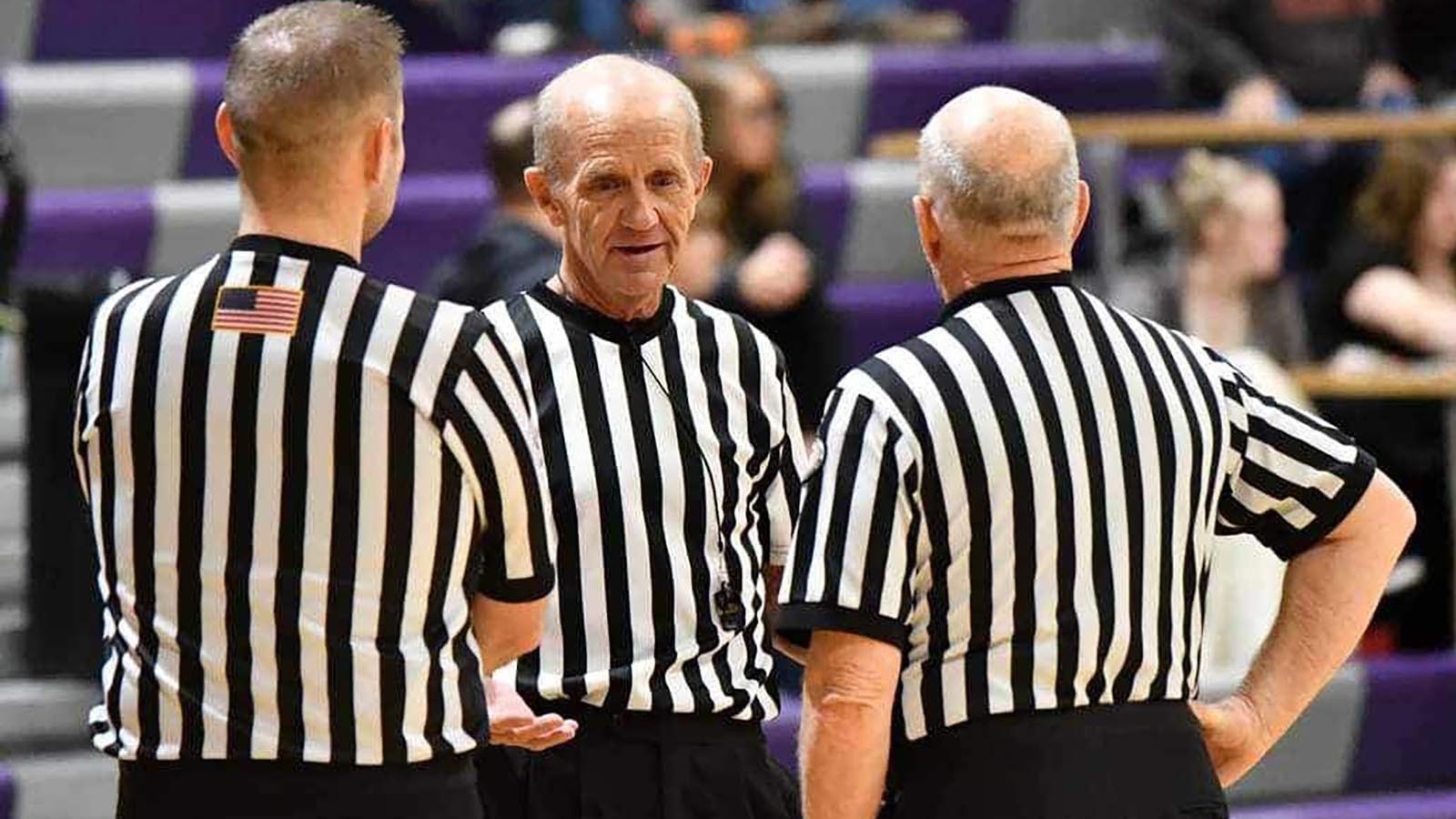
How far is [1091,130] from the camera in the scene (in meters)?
5.83

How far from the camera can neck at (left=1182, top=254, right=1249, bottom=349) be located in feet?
17.9

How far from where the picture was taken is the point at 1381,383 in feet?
16.7

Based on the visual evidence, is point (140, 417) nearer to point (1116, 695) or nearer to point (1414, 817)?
point (1116, 695)

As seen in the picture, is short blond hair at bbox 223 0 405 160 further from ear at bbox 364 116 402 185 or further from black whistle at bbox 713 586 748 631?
black whistle at bbox 713 586 748 631

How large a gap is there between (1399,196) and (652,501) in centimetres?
346

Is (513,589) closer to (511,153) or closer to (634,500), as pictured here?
(634,500)

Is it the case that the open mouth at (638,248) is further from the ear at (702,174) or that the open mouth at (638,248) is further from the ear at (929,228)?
the ear at (929,228)

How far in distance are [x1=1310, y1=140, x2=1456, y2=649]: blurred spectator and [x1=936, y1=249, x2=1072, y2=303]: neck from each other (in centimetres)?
299

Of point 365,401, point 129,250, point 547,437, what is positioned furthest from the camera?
point 129,250

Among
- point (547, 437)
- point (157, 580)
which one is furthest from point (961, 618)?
point (157, 580)

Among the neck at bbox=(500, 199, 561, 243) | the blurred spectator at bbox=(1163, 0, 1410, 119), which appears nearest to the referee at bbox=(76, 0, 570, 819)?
the neck at bbox=(500, 199, 561, 243)

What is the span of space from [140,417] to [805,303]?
2763 mm

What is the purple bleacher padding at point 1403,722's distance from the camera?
16.6 feet

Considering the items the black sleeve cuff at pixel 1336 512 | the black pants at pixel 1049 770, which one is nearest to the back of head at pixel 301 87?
the black pants at pixel 1049 770
